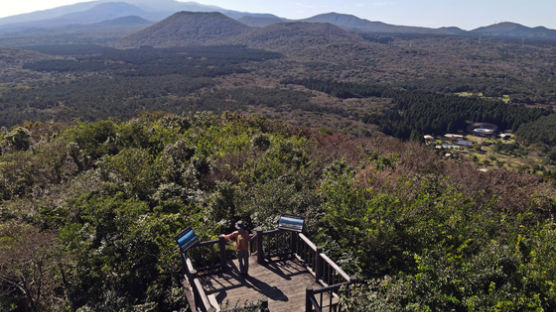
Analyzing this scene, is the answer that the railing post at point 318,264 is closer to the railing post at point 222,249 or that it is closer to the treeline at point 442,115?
the railing post at point 222,249

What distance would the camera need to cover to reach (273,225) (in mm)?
10562

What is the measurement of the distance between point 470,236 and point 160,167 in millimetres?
13218

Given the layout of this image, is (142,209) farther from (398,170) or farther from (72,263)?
(398,170)

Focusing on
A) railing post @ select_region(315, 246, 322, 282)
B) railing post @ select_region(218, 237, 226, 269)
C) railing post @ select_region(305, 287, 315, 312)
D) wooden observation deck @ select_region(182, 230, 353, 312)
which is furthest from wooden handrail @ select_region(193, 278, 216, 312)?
railing post @ select_region(315, 246, 322, 282)

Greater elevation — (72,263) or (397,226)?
(397,226)

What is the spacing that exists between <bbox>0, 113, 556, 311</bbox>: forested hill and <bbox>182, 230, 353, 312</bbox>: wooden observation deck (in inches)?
22.7

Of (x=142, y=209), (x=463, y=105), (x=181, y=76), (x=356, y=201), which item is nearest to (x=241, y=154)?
(x=142, y=209)

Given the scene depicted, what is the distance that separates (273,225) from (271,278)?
1.92m

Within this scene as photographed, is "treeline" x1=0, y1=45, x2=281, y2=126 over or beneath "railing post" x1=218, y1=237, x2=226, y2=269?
beneath

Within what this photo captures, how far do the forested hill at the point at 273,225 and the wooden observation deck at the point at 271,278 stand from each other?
58 centimetres

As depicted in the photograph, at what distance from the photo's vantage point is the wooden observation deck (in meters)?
7.79

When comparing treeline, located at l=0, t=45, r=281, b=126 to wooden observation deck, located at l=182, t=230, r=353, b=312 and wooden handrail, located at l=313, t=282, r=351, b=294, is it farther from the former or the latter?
wooden handrail, located at l=313, t=282, r=351, b=294

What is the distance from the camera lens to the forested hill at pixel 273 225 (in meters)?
7.09

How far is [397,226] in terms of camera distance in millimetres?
9359
